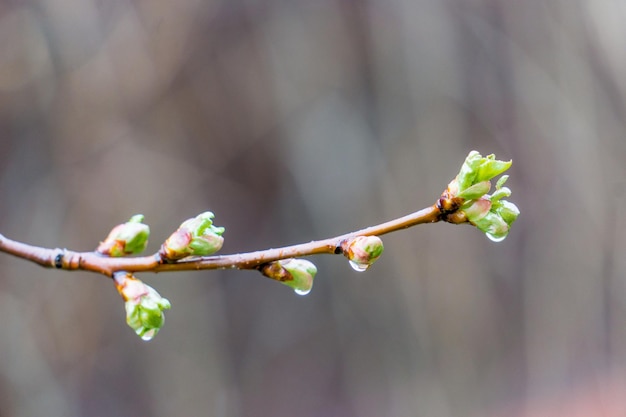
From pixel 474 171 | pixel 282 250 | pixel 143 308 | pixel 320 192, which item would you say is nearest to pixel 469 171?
pixel 474 171

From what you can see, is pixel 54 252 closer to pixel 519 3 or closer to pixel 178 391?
pixel 178 391

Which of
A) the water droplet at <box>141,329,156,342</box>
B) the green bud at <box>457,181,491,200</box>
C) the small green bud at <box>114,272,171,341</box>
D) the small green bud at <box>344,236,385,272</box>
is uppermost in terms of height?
the green bud at <box>457,181,491,200</box>

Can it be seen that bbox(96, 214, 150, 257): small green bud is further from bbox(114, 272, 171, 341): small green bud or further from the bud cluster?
the bud cluster

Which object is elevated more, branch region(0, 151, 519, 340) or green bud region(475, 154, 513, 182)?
green bud region(475, 154, 513, 182)

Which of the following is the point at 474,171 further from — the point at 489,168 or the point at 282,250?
the point at 282,250

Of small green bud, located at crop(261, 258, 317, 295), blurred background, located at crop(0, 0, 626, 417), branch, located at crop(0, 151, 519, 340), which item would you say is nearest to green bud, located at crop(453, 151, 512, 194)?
branch, located at crop(0, 151, 519, 340)

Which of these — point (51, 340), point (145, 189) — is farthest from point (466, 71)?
point (51, 340)

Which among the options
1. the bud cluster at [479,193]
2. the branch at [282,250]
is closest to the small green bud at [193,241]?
the branch at [282,250]
